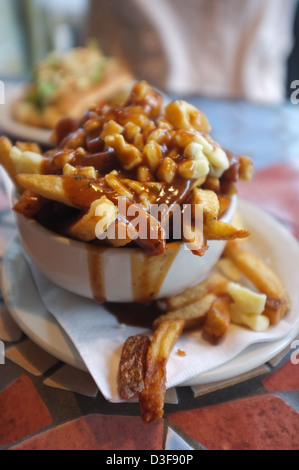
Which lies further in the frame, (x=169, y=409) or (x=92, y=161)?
(x=92, y=161)

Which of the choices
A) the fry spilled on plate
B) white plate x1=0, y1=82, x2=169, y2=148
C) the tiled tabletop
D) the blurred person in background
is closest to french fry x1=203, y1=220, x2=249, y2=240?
the fry spilled on plate

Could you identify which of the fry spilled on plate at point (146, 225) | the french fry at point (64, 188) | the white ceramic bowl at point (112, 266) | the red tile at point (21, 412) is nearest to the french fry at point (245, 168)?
the fry spilled on plate at point (146, 225)

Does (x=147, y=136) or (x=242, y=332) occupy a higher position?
(x=147, y=136)

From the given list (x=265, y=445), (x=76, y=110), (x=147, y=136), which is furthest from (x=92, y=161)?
(x=76, y=110)

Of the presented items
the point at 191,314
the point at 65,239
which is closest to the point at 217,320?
the point at 191,314

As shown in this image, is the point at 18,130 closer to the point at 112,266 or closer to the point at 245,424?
the point at 112,266

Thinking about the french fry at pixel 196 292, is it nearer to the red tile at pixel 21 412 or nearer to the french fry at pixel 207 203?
the french fry at pixel 207 203
